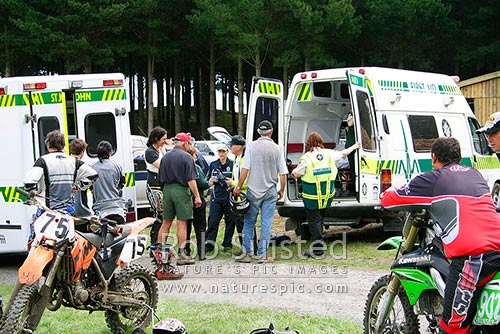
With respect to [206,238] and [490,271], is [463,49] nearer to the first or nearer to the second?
[206,238]

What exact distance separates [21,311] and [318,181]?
540 centimetres

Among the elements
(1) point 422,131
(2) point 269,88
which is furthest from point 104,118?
(1) point 422,131

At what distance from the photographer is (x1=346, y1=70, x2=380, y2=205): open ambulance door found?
956cm

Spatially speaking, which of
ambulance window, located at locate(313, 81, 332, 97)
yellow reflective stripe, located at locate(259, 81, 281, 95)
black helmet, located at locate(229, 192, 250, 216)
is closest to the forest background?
ambulance window, located at locate(313, 81, 332, 97)

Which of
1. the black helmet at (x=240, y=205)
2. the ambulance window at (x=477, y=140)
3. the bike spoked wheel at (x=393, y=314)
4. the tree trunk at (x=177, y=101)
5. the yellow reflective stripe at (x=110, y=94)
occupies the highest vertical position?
the tree trunk at (x=177, y=101)

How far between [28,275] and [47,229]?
38 cm

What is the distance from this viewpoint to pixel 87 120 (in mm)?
9555

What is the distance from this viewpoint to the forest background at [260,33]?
102ft

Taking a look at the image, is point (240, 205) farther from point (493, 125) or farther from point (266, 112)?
point (493, 125)

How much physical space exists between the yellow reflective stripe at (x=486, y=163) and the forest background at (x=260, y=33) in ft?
63.5

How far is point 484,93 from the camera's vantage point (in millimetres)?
22266

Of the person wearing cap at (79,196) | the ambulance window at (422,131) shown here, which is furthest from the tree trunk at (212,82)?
the person wearing cap at (79,196)

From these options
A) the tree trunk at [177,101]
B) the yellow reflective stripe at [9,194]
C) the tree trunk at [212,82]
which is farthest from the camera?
the tree trunk at [177,101]

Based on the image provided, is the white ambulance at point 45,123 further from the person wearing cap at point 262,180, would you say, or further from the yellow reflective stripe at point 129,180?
the person wearing cap at point 262,180
